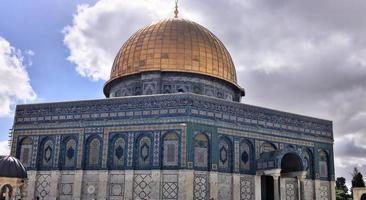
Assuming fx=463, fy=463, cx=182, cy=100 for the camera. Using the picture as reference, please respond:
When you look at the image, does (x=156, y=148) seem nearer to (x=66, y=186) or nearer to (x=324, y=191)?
(x=66, y=186)

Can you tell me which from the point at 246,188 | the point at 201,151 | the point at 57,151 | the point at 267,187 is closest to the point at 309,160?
the point at 267,187

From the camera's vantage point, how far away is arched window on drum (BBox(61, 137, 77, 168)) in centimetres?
2042

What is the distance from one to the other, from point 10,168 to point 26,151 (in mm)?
5273

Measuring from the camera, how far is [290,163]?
70.9 feet

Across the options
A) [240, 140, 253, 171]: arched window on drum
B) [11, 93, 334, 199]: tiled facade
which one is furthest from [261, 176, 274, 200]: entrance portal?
[240, 140, 253, 171]: arched window on drum

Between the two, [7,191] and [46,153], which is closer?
[7,191]

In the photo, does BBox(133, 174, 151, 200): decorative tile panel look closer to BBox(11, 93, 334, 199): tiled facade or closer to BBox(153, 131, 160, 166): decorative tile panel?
BBox(11, 93, 334, 199): tiled facade

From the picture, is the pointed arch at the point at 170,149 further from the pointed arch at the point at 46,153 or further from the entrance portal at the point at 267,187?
the pointed arch at the point at 46,153

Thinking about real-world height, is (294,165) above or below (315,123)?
below

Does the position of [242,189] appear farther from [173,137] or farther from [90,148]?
[90,148]

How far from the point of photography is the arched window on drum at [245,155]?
807 inches

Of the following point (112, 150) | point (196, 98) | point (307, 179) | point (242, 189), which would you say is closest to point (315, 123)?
point (307, 179)

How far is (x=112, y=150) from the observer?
19.9 m

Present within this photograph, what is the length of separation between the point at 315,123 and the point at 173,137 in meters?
8.40
